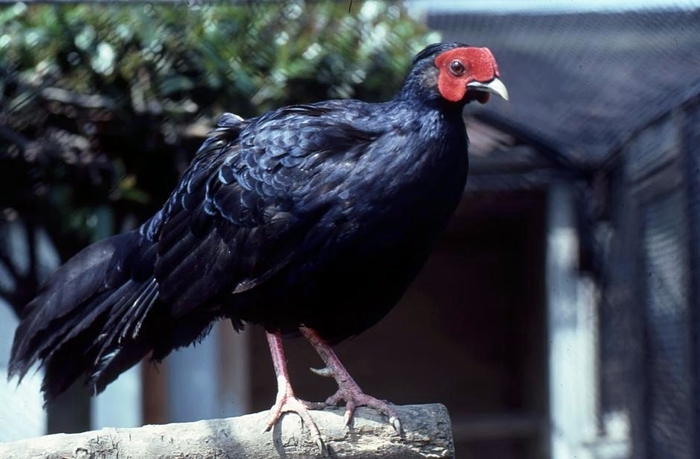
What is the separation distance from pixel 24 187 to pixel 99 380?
935 mm

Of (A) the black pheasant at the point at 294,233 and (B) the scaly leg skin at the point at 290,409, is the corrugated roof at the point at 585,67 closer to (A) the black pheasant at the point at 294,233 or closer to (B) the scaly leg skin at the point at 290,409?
(A) the black pheasant at the point at 294,233

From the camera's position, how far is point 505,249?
657cm

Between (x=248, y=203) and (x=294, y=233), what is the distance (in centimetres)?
17

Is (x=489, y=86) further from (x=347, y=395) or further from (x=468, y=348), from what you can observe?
(x=468, y=348)

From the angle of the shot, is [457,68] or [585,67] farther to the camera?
[585,67]

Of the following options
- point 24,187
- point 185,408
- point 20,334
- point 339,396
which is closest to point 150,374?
point 185,408

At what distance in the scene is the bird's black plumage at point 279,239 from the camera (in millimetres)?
2877

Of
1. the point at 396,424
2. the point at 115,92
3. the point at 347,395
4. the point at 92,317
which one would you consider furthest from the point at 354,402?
the point at 115,92

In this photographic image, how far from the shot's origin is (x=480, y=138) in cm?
478

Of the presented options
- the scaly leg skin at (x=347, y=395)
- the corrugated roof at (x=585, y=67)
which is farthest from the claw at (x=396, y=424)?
the corrugated roof at (x=585, y=67)

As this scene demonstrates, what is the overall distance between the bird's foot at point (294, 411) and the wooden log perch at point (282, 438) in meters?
0.01

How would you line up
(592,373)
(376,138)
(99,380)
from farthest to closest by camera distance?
(592,373)
(99,380)
(376,138)

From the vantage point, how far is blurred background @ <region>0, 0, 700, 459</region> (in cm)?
397

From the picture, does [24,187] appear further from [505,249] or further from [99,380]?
[505,249]
